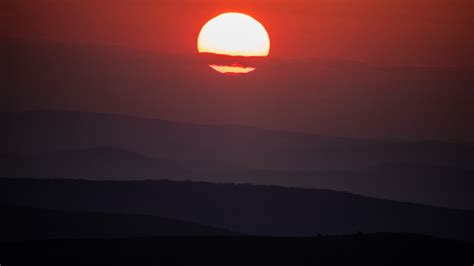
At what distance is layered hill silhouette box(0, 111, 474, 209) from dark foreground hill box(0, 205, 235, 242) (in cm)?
705

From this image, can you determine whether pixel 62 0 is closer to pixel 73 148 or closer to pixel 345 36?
pixel 73 148

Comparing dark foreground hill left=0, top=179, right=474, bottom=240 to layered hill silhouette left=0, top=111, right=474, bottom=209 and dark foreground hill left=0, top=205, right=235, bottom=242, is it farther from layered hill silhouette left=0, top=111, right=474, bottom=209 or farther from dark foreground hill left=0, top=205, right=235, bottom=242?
layered hill silhouette left=0, top=111, right=474, bottom=209

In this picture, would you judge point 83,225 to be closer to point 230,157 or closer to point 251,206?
point 251,206

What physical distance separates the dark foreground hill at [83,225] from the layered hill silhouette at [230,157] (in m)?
7.05

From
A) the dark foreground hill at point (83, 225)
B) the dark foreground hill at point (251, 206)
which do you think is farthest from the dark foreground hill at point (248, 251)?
the dark foreground hill at point (251, 206)

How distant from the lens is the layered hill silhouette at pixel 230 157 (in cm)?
4666

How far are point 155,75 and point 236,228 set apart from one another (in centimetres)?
1498

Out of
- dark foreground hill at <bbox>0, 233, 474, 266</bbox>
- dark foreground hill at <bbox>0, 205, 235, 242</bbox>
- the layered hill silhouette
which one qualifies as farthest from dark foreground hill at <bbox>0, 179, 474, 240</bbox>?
dark foreground hill at <bbox>0, 233, 474, 266</bbox>

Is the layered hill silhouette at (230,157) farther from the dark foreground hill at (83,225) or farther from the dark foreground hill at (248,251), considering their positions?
the dark foreground hill at (248,251)

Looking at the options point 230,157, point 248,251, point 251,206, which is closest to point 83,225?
point 251,206

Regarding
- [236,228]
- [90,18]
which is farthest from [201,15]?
[236,228]

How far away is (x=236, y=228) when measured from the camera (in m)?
38.8

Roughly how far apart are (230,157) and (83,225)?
12.5m

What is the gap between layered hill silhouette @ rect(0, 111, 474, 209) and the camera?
46.7 meters
